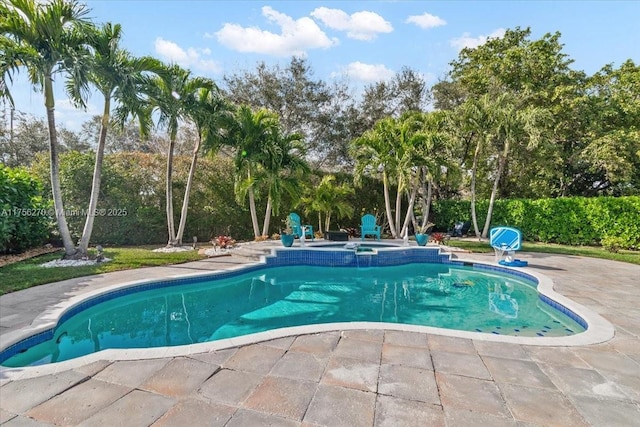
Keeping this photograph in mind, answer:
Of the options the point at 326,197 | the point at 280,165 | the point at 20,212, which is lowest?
the point at 20,212

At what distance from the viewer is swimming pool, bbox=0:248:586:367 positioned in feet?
15.2

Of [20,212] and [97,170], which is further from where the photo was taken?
[20,212]

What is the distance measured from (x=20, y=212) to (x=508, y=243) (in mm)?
13772

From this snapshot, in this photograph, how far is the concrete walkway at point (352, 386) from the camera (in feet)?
7.85

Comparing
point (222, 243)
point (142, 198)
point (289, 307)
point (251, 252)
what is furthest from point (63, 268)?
point (142, 198)

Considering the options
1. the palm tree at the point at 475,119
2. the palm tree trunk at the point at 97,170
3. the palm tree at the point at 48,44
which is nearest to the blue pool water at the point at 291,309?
the palm tree trunk at the point at 97,170

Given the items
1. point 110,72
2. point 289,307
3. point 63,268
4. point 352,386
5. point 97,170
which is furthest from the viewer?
point 97,170

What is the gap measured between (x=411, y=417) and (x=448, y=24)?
476 inches

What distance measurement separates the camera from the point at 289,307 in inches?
244

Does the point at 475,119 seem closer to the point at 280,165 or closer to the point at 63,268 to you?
the point at 280,165

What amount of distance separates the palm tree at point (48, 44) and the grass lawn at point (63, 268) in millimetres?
1856

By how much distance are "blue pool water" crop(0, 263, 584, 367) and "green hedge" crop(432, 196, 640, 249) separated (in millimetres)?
7548

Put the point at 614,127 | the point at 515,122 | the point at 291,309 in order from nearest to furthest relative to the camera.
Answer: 1. the point at 291,309
2. the point at 515,122
3. the point at 614,127

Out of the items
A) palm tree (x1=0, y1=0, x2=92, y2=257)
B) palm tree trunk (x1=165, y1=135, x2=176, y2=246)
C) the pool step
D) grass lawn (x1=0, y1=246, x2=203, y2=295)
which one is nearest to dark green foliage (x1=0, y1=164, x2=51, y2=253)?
grass lawn (x1=0, y1=246, x2=203, y2=295)
